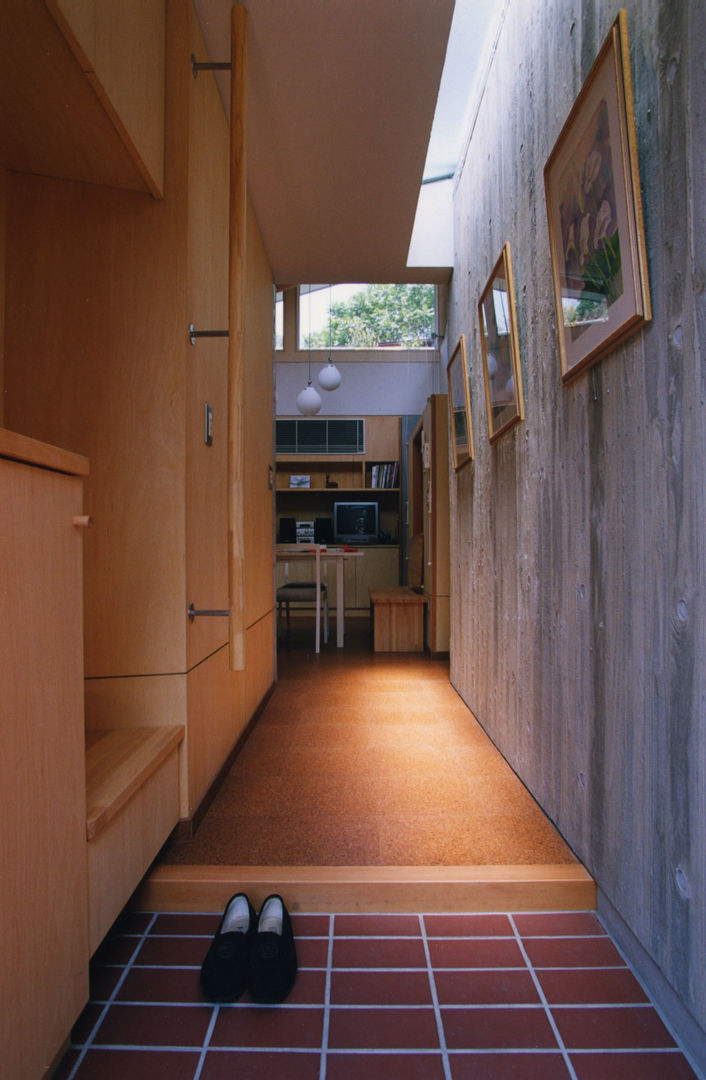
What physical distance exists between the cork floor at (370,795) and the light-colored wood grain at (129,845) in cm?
16

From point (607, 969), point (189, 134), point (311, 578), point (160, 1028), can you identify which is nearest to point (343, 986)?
point (160, 1028)

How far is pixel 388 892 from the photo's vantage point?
1.54 m

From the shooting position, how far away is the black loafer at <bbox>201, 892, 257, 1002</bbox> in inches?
48.2

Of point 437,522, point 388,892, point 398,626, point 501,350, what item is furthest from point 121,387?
point 398,626

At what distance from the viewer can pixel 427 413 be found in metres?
4.69

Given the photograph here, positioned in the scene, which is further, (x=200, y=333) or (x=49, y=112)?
(x=200, y=333)

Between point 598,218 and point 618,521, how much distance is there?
69 cm

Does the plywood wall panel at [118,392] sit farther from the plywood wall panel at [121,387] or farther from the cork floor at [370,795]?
the cork floor at [370,795]

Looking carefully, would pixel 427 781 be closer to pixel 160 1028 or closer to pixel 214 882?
pixel 214 882

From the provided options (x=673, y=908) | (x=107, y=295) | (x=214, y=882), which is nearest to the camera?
(x=673, y=908)

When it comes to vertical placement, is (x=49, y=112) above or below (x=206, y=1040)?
above

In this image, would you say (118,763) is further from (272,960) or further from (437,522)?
(437,522)

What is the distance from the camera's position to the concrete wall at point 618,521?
1.07 metres

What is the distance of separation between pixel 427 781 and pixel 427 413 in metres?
3.09
